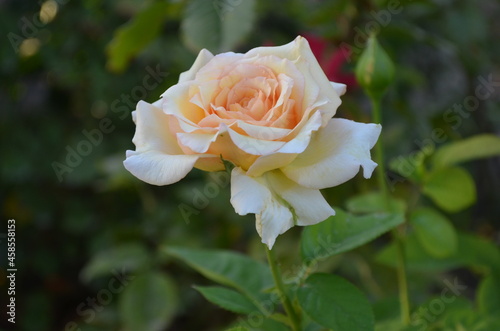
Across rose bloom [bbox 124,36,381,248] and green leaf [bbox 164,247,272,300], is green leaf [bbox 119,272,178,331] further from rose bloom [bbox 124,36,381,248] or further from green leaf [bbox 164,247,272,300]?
rose bloom [bbox 124,36,381,248]

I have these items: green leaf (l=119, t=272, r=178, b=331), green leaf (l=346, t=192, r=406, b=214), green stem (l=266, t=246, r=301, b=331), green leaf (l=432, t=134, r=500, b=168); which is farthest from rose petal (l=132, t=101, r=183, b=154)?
green leaf (l=119, t=272, r=178, b=331)

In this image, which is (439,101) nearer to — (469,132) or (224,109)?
(469,132)

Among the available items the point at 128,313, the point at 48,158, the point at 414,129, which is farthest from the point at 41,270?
the point at 414,129

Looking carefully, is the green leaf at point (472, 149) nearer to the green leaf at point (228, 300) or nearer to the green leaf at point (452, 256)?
the green leaf at point (452, 256)

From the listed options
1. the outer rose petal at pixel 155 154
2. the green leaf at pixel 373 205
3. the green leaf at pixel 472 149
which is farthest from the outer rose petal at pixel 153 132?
the green leaf at pixel 472 149

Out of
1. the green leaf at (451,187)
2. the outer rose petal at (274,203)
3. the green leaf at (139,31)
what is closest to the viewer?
the outer rose petal at (274,203)

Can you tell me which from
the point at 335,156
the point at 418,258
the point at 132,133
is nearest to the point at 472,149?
the point at 418,258
